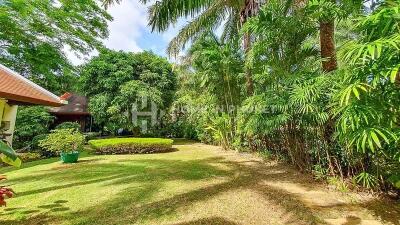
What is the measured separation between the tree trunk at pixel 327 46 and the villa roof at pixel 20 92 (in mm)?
6570

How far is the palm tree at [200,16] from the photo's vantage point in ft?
24.8

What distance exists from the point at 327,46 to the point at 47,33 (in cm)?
1400

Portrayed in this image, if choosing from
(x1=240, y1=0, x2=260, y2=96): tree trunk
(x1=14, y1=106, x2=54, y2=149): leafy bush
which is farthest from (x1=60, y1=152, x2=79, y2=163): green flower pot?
(x1=240, y1=0, x2=260, y2=96): tree trunk

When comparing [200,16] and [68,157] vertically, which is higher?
[200,16]

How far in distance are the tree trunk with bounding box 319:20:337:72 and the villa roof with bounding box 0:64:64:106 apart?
657 centimetres

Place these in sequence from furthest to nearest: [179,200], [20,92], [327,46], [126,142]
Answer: [126,142] < [327,46] < [20,92] < [179,200]

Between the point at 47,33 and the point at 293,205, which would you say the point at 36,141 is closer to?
the point at 47,33

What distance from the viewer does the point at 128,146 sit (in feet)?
41.5

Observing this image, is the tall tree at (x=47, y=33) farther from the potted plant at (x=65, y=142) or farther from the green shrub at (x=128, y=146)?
the potted plant at (x=65, y=142)

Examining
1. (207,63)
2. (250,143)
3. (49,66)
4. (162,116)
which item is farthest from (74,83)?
(250,143)

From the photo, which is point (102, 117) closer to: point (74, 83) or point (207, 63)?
point (74, 83)

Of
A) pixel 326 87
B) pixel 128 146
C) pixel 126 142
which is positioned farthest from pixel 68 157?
pixel 326 87

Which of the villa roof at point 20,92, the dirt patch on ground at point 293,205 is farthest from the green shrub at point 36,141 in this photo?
the dirt patch on ground at point 293,205

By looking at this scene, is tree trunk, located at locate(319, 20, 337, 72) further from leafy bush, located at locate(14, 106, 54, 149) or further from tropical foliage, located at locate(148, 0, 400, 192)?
leafy bush, located at locate(14, 106, 54, 149)
